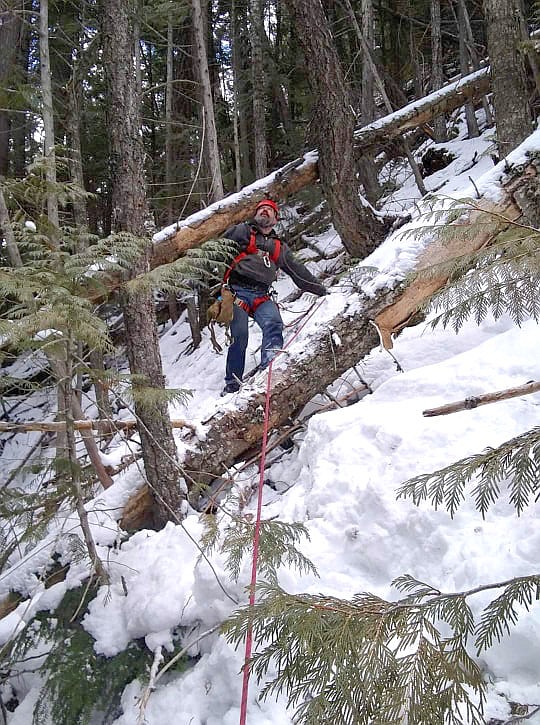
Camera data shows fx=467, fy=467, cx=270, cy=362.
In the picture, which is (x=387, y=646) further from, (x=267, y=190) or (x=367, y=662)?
(x=267, y=190)

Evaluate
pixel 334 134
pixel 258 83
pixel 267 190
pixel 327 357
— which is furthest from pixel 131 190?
pixel 258 83

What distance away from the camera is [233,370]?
5344 mm

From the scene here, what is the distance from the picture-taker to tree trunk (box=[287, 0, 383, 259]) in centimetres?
562

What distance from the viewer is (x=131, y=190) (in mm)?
2939

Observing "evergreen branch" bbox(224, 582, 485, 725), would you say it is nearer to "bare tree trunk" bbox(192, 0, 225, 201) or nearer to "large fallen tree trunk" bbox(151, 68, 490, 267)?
"large fallen tree trunk" bbox(151, 68, 490, 267)

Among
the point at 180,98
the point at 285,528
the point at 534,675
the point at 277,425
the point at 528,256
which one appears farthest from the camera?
the point at 180,98

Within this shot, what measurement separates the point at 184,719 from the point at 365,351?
117 inches

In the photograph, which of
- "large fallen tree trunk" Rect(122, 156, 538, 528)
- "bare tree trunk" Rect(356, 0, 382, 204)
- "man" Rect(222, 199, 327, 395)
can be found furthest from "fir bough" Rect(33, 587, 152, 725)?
"bare tree trunk" Rect(356, 0, 382, 204)

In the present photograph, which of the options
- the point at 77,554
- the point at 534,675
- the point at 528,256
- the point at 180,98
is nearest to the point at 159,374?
the point at 77,554

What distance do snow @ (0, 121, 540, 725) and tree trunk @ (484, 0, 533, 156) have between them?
11.0ft

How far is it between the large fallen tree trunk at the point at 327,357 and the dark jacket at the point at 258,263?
1.29m

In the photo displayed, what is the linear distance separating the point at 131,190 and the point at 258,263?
2535mm

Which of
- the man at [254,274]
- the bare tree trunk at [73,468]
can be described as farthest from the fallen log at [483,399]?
the man at [254,274]

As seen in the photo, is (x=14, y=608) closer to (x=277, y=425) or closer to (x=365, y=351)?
(x=277, y=425)
